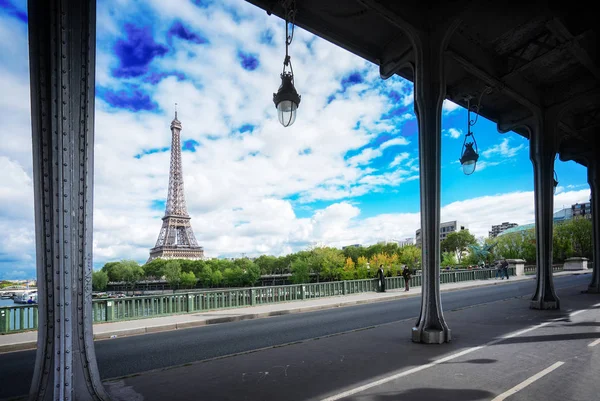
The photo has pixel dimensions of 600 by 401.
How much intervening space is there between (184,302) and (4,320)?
574cm

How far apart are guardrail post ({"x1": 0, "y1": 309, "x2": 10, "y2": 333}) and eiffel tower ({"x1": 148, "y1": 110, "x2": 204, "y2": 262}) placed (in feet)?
306

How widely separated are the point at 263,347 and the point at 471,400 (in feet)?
15.2

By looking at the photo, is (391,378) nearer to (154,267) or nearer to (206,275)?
(206,275)

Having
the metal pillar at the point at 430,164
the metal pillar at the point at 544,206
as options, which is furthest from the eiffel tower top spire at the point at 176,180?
the metal pillar at the point at 430,164

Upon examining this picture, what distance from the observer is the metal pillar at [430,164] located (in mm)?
7508

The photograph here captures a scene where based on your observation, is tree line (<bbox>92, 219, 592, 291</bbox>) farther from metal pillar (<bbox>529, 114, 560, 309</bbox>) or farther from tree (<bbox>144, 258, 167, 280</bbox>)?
metal pillar (<bbox>529, 114, 560, 309</bbox>)

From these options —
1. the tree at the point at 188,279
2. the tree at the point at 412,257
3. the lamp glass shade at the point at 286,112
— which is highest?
the lamp glass shade at the point at 286,112

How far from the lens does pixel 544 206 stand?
11922 mm

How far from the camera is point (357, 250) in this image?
109000mm

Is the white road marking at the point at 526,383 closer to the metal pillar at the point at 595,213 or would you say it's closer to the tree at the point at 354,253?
the metal pillar at the point at 595,213

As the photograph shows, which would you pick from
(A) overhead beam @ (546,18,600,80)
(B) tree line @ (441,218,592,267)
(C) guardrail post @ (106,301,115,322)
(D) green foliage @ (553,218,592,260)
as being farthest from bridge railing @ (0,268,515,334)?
(D) green foliage @ (553,218,592,260)

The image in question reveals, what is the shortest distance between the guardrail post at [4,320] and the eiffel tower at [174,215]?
93187mm

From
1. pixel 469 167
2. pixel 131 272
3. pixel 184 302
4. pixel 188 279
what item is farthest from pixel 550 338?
pixel 131 272

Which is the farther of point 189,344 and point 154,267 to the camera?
point 154,267
